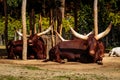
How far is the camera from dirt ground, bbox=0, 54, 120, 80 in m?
14.6

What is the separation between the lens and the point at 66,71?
17188mm

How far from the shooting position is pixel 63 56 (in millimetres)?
22328

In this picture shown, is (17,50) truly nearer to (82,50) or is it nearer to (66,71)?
(82,50)

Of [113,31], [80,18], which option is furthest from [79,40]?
[113,31]

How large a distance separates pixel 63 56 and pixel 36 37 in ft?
8.58

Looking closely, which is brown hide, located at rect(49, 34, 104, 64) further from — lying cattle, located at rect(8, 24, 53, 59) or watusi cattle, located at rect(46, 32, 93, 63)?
lying cattle, located at rect(8, 24, 53, 59)

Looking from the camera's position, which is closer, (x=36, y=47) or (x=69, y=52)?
(x=69, y=52)

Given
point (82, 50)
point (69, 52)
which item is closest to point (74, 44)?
point (69, 52)

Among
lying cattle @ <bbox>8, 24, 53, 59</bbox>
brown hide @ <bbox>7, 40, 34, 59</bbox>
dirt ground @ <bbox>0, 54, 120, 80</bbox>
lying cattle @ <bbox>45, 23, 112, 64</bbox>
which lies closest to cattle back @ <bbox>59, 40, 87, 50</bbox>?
lying cattle @ <bbox>45, 23, 112, 64</bbox>

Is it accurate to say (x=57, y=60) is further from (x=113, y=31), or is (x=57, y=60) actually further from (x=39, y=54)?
(x=113, y=31)

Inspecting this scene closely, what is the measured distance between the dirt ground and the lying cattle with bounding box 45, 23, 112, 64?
61 cm

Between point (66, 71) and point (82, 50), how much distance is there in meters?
4.74

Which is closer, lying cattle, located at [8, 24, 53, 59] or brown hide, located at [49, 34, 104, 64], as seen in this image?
brown hide, located at [49, 34, 104, 64]

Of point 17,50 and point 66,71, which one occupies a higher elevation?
point 17,50
